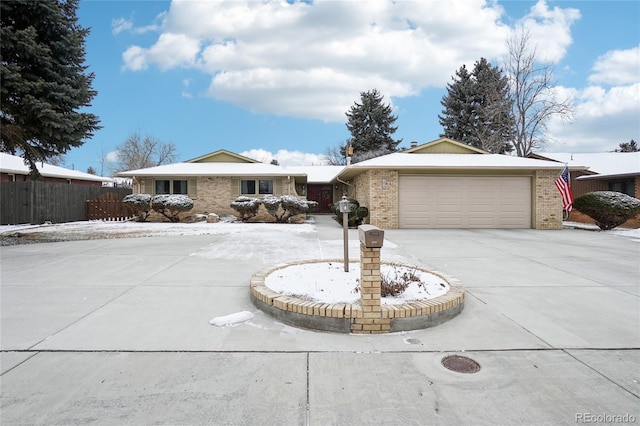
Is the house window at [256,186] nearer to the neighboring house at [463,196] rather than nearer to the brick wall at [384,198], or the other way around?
the neighboring house at [463,196]

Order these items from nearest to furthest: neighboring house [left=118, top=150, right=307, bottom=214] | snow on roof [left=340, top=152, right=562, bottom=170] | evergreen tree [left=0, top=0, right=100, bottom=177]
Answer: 1. evergreen tree [left=0, top=0, right=100, bottom=177]
2. snow on roof [left=340, top=152, right=562, bottom=170]
3. neighboring house [left=118, top=150, right=307, bottom=214]

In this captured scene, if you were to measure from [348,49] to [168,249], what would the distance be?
11227mm

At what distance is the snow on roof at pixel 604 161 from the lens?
20172mm

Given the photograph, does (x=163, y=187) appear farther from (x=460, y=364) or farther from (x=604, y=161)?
(x=604, y=161)

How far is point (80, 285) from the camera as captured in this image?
5.35m

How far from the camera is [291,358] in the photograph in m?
3.04

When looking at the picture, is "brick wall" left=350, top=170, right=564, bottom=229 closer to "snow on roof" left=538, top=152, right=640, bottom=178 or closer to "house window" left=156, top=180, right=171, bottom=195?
"snow on roof" left=538, top=152, right=640, bottom=178

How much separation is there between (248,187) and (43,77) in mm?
10900

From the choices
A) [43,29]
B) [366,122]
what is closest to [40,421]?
[43,29]

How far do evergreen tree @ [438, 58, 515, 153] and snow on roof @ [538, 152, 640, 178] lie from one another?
16.6 feet

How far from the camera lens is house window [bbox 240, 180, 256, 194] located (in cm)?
1989

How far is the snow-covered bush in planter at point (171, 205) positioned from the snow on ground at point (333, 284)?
13.4 meters

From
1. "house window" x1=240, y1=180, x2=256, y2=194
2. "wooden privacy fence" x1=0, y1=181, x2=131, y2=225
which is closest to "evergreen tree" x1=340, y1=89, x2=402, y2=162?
"house window" x1=240, y1=180, x2=256, y2=194

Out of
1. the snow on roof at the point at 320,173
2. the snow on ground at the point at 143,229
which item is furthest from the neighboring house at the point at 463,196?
the snow on roof at the point at 320,173
